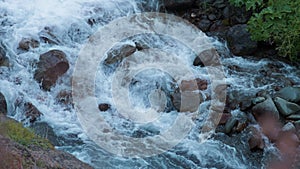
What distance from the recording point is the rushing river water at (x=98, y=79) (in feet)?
15.8

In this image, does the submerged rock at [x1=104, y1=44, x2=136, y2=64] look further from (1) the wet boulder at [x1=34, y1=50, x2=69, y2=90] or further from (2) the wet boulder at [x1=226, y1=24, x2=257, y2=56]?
(2) the wet boulder at [x1=226, y1=24, x2=257, y2=56]

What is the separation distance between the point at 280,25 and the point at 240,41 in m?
0.89

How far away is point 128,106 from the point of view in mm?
5664

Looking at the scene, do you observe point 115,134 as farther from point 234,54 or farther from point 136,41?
point 234,54

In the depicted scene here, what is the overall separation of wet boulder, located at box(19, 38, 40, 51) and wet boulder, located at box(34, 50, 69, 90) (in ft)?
1.18

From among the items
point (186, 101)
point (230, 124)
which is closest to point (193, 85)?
point (186, 101)

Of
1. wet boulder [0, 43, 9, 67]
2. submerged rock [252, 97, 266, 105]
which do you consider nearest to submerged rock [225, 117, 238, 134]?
submerged rock [252, 97, 266, 105]

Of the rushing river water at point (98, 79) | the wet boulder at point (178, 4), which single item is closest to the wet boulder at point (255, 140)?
the rushing river water at point (98, 79)

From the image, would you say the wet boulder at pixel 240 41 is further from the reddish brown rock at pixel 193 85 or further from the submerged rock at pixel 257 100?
the submerged rock at pixel 257 100

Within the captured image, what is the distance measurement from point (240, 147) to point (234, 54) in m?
2.15

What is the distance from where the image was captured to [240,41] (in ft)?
22.3

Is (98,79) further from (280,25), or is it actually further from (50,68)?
(280,25)

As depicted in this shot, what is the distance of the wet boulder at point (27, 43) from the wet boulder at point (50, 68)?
361 millimetres

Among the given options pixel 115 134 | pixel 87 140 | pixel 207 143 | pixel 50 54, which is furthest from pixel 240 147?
pixel 50 54
